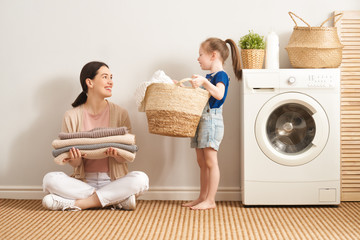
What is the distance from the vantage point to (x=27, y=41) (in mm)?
3115

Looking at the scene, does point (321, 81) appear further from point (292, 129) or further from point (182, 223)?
point (182, 223)

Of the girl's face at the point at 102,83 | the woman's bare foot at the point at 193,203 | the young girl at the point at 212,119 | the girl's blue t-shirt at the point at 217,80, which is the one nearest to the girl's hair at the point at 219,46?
the young girl at the point at 212,119

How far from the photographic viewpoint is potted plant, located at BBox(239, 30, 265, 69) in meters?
2.83

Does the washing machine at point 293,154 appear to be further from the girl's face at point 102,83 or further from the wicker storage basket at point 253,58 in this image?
the girl's face at point 102,83

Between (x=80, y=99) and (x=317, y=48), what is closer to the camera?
(x=317, y=48)

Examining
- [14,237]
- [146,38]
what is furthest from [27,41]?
[14,237]

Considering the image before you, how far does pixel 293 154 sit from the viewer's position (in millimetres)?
2807

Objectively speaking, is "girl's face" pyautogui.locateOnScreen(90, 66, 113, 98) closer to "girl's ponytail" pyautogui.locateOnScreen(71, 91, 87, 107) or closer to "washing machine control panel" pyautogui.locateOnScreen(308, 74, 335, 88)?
"girl's ponytail" pyautogui.locateOnScreen(71, 91, 87, 107)

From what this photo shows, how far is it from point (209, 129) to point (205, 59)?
42 centimetres

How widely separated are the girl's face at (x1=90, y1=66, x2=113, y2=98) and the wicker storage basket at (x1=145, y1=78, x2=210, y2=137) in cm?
47

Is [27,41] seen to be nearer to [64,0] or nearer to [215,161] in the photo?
[64,0]

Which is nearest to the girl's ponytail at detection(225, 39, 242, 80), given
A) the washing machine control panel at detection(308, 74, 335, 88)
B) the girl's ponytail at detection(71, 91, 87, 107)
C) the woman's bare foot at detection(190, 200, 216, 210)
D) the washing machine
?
the washing machine

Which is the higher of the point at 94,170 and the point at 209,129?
the point at 209,129

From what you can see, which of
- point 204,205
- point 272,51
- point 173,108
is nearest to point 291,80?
point 272,51
